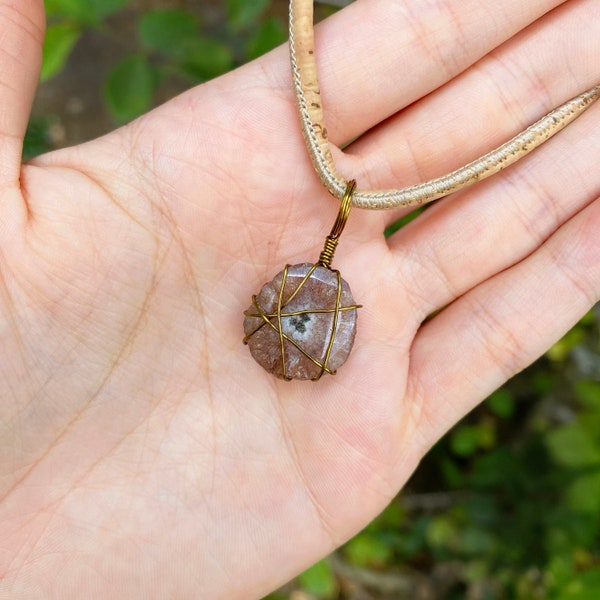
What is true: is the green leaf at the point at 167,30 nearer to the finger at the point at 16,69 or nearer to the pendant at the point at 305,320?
the finger at the point at 16,69

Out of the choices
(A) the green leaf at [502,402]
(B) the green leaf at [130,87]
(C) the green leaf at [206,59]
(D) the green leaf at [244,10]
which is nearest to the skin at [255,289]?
(D) the green leaf at [244,10]

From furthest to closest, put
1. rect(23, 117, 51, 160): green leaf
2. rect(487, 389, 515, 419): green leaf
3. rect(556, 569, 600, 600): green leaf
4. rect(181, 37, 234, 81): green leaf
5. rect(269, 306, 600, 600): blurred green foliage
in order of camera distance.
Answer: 1. rect(487, 389, 515, 419): green leaf
2. rect(23, 117, 51, 160): green leaf
3. rect(269, 306, 600, 600): blurred green foliage
4. rect(181, 37, 234, 81): green leaf
5. rect(556, 569, 600, 600): green leaf

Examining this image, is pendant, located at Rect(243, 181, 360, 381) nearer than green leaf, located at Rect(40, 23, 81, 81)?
Yes

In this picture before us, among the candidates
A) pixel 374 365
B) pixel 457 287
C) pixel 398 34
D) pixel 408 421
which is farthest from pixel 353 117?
pixel 408 421

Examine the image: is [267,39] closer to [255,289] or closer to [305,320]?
[255,289]

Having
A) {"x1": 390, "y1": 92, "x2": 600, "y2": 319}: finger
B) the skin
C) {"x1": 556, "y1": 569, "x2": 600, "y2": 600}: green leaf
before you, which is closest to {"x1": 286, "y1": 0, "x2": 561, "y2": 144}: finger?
the skin

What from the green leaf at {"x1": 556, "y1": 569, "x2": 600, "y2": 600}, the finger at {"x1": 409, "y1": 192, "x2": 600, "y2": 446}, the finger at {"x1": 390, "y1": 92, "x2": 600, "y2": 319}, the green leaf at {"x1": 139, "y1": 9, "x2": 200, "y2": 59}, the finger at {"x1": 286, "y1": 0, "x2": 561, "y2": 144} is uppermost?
the green leaf at {"x1": 139, "y1": 9, "x2": 200, "y2": 59}

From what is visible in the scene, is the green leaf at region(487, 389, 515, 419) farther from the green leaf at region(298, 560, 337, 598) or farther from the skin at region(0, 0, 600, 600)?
the green leaf at region(298, 560, 337, 598)
